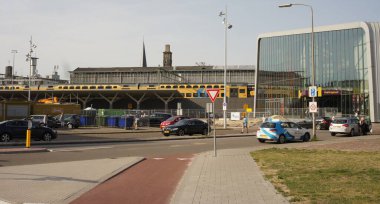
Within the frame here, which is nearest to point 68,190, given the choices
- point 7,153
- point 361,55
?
point 7,153

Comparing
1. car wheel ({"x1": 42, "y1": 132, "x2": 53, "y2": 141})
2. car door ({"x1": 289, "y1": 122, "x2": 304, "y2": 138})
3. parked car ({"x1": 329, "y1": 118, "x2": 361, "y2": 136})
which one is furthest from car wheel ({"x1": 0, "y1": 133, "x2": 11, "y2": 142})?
parked car ({"x1": 329, "y1": 118, "x2": 361, "y2": 136})

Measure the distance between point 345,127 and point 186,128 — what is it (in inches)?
480

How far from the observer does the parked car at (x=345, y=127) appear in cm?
3412

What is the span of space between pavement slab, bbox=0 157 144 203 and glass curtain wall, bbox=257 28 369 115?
55.6m

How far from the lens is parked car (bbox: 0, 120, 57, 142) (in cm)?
2567

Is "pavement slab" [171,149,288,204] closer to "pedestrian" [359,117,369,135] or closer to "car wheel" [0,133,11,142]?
"car wheel" [0,133,11,142]

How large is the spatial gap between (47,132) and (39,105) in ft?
90.6

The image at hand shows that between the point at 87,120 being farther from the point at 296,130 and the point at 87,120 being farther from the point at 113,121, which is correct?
the point at 296,130

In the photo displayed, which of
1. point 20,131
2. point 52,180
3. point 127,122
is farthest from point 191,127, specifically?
point 52,180

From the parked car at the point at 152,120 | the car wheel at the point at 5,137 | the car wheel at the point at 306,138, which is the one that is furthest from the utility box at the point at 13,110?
the car wheel at the point at 306,138

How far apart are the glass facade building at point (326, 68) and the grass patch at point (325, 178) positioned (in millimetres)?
51991

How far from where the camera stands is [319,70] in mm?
69500

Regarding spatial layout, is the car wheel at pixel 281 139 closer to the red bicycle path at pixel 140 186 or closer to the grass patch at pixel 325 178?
the grass patch at pixel 325 178

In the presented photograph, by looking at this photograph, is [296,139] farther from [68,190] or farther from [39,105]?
[39,105]
